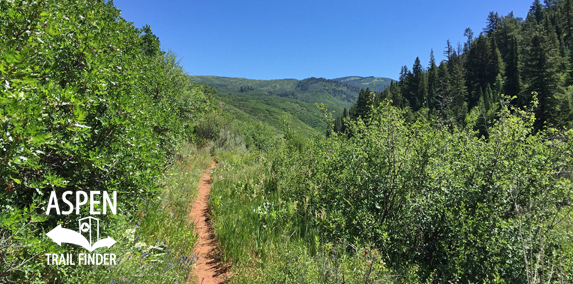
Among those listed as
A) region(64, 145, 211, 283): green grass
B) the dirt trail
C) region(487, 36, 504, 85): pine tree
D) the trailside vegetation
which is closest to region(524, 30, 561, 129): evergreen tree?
region(487, 36, 504, 85): pine tree

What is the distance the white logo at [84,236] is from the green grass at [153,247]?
9 centimetres

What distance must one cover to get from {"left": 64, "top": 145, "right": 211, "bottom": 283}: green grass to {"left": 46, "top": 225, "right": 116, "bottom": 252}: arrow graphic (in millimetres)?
116

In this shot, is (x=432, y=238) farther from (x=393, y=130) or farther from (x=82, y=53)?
(x=82, y=53)

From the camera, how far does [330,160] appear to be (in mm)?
5223

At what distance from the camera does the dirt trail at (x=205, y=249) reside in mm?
4031

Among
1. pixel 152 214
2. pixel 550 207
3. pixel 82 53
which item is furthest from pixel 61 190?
pixel 550 207

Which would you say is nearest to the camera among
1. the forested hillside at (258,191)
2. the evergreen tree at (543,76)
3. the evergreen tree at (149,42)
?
the forested hillside at (258,191)

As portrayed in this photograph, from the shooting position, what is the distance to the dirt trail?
4031 mm

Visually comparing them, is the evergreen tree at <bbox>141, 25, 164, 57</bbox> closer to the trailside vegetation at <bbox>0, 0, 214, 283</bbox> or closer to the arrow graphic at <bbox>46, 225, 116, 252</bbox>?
the trailside vegetation at <bbox>0, 0, 214, 283</bbox>

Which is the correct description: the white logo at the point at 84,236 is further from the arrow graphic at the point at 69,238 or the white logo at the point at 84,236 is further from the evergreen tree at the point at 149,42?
the evergreen tree at the point at 149,42

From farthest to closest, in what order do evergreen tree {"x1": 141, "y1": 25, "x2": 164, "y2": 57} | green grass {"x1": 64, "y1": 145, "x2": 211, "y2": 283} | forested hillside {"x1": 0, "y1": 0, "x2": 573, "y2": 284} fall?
evergreen tree {"x1": 141, "y1": 25, "x2": 164, "y2": 57} → green grass {"x1": 64, "y1": 145, "x2": 211, "y2": 283} → forested hillside {"x1": 0, "y1": 0, "x2": 573, "y2": 284}

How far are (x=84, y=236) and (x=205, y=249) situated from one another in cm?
245

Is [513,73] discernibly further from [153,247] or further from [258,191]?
[153,247]

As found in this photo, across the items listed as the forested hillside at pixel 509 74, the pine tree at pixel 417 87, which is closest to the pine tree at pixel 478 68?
the forested hillside at pixel 509 74
